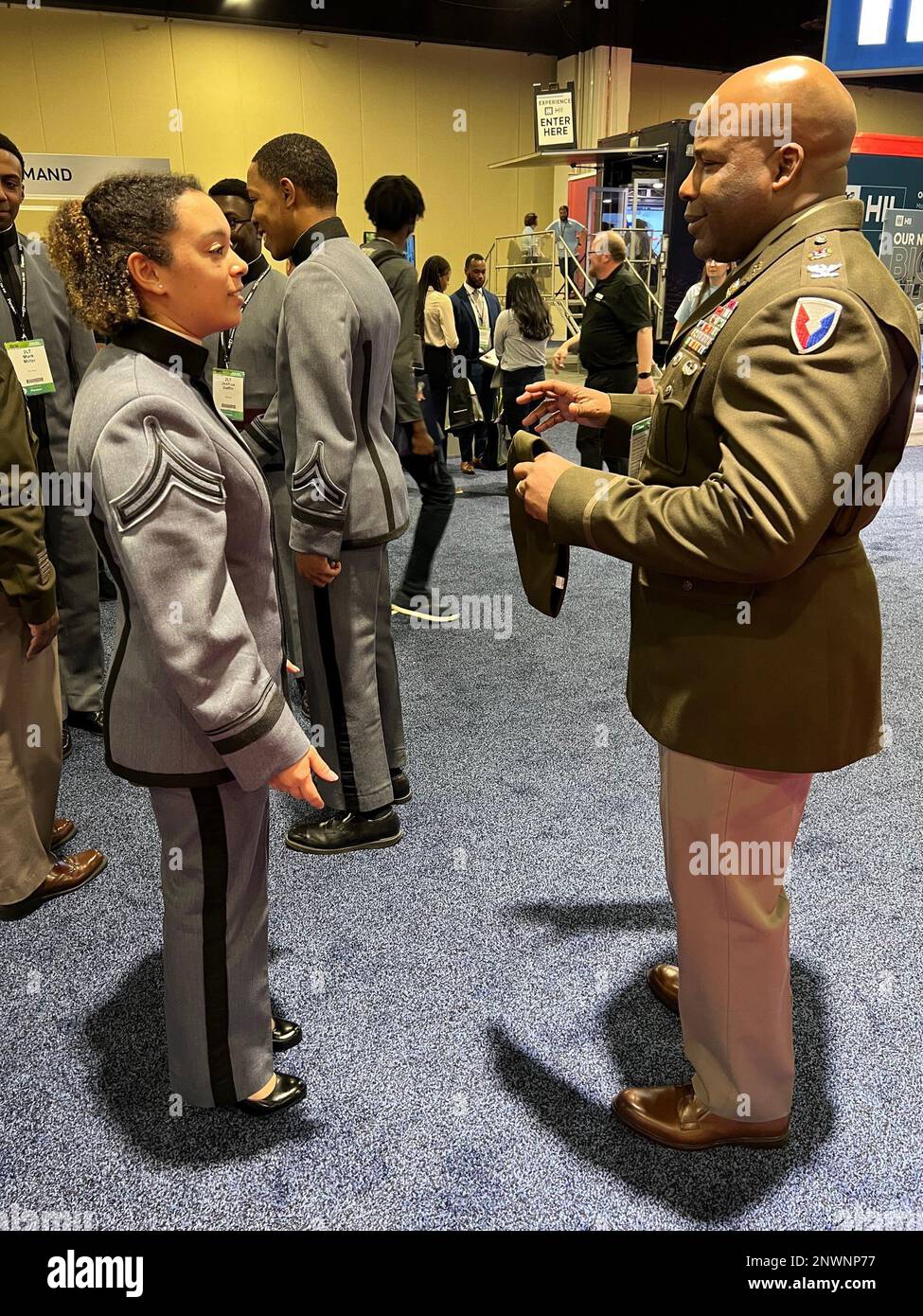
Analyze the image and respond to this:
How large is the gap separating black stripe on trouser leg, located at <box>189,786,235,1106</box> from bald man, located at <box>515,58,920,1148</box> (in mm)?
669

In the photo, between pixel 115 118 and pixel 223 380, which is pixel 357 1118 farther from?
pixel 115 118

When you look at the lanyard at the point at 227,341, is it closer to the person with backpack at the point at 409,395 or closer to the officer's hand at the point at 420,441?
the person with backpack at the point at 409,395

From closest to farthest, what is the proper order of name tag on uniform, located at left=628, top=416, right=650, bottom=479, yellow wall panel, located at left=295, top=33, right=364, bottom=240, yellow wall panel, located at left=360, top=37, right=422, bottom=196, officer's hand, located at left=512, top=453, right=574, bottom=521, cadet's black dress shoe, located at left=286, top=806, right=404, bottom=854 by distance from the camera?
officer's hand, located at left=512, top=453, right=574, bottom=521 < name tag on uniform, located at left=628, top=416, right=650, bottom=479 < cadet's black dress shoe, located at left=286, top=806, right=404, bottom=854 < yellow wall panel, located at left=295, top=33, right=364, bottom=240 < yellow wall panel, located at left=360, top=37, right=422, bottom=196

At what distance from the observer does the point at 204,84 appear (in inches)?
489

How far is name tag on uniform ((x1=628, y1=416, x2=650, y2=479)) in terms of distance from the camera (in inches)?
57.1

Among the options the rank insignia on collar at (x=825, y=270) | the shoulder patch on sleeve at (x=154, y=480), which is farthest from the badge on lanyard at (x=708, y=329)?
the shoulder patch on sleeve at (x=154, y=480)

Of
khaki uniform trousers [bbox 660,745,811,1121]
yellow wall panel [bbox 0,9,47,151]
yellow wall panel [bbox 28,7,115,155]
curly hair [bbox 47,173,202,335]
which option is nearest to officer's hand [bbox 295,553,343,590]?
curly hair [bbox 47,173,202,335]

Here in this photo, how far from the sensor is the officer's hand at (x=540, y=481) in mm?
1314

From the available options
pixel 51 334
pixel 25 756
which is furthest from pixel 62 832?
pixel 51 334

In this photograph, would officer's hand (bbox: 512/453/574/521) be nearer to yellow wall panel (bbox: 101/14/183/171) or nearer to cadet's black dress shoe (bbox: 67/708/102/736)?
cadet's black dress shoe (bbox: 67/708/102/736)

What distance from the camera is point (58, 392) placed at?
2.80 meters

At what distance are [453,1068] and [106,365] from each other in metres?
1.37

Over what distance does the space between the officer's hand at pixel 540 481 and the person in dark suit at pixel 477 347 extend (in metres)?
5.46

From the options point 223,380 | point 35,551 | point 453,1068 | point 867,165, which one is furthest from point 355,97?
point 453,1068
